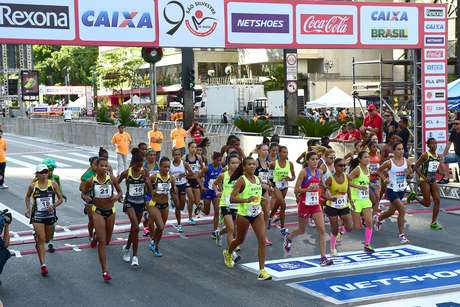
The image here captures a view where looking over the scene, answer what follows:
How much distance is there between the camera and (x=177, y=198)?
13.1m

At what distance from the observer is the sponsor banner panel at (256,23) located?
53.3ft

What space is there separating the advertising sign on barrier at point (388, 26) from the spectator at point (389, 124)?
2.85m

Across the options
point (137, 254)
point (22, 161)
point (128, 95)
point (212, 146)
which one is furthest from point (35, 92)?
point (137, 254)

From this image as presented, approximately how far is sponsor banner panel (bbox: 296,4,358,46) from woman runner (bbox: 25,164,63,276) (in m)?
8.51

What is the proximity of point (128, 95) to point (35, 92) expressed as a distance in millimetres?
13008

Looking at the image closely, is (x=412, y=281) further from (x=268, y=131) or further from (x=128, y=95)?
(x=128, y=95)

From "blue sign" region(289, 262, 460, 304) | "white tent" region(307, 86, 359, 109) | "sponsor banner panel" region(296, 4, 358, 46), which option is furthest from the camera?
"white tent" region(307, 86, 359, 109)

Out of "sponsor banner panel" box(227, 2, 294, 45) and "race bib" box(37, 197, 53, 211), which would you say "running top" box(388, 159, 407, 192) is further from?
"race bib" box(37, 197, 53, 211)

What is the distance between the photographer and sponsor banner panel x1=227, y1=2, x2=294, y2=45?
16234 mm

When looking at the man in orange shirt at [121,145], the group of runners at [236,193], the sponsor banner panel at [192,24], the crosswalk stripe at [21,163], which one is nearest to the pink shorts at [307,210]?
the group of runners at [236,193]

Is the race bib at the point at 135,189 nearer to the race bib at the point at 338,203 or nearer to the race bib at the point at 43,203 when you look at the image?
the race bib at the point at 43,203

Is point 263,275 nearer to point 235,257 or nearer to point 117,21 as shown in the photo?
point 235,257

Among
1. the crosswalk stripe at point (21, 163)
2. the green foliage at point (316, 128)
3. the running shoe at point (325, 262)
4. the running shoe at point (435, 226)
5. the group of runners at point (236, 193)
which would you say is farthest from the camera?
the crosswalk stripe at point (21, 163)

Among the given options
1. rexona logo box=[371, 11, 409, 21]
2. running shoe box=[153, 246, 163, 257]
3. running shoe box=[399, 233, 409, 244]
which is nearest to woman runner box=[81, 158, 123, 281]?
running shoe box=[153, 246, 163, 257]
